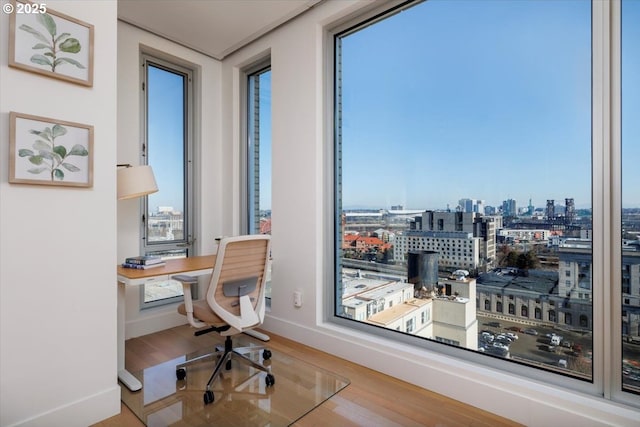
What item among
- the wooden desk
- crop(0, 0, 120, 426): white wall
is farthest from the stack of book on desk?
crop(0, 0, 120, 426): white wall

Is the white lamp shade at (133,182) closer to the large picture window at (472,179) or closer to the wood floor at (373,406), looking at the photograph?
the wood floor at (373,406)

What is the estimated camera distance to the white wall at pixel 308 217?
2195 mm

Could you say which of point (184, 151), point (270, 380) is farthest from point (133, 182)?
point (270, 380)

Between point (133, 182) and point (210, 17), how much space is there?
1.65 m

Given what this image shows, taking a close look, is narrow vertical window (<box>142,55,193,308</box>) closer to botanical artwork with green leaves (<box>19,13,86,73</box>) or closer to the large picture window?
botanical artwork with green leaves (<box>19,13,86,73</box>)

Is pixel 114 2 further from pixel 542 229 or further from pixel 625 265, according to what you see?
pixel 625 265

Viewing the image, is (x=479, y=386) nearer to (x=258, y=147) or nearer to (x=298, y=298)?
(x=298, y=298)

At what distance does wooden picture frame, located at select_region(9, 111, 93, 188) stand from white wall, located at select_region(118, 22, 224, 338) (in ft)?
4.41

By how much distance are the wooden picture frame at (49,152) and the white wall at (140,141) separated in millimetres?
1345

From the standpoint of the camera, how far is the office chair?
212 cm

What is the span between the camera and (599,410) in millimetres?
1601

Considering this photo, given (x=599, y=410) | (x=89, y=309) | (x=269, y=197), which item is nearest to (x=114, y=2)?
(x=89, y=309)

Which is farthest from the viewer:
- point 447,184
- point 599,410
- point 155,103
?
point 155,103

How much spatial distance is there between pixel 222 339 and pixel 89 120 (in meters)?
2.15
